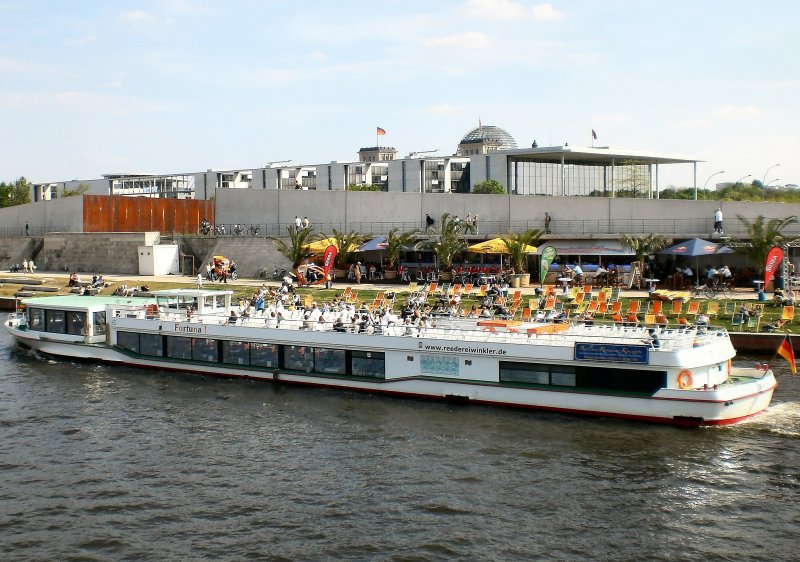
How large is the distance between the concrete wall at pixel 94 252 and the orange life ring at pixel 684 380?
49.9 meters

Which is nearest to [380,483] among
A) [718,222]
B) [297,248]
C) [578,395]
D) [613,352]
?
[578,395]

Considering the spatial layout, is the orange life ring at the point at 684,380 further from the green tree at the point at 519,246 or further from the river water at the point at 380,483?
the green tree at the point at 519,246

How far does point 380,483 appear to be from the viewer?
22156 mm

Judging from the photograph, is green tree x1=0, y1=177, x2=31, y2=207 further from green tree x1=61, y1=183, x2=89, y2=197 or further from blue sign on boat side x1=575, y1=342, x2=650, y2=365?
blue sign on boat side x1=575, y1=342, x2=650, y2=365

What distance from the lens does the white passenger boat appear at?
26719mm

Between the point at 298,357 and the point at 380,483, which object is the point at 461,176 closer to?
the point at 298,357

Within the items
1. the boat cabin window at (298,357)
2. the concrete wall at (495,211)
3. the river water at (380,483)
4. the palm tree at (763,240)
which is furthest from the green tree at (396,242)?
the river water at (380,483)

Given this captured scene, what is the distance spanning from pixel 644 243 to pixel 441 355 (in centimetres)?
2536

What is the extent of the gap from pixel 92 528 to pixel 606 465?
42.0 ft

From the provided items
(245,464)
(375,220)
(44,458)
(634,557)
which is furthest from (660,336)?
(375,220)

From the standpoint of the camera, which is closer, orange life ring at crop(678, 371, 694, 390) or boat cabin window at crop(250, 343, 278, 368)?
orange life ring at crop(678, 371, 694, 390)

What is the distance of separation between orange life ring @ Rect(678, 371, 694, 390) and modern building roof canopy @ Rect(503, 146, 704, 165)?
126 feet

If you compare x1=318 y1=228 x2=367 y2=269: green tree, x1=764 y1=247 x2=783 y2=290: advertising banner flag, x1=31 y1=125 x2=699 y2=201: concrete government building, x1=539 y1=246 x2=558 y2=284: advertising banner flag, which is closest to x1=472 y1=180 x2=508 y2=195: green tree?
x1=31 y1=125 x2=699 y2=201: concrete government building

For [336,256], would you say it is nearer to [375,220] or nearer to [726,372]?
[375,220]
